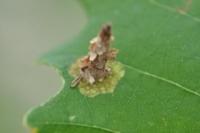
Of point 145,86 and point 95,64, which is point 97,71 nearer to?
point 95,64

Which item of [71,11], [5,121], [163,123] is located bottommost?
[5,121]

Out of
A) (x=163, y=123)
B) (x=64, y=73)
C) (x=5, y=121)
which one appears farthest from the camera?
(x=5, y=121)

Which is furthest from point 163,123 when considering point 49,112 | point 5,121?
point 5,121

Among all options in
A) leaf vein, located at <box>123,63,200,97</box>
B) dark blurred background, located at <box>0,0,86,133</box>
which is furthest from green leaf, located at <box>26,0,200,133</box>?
dark blurred background, located at <box>0,0,86,133</box>

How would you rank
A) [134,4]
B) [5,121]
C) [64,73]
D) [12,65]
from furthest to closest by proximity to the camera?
[12,65]
[5,121]
[134,4]
[64,73]

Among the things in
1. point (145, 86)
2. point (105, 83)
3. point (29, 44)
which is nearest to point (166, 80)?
point (145, 86)

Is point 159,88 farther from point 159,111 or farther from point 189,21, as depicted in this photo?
point 189,21

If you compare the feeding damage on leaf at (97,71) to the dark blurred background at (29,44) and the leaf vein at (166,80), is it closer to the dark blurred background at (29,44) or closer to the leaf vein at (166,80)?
the leaf vein at (166,80)

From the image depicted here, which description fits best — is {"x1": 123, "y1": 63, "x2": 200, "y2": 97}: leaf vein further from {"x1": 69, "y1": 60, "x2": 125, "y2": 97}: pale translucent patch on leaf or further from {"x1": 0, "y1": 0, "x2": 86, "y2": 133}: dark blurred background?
{"x1": 0, "y1": 0, "x2": 86, "y2": 133}: dark blurred background
